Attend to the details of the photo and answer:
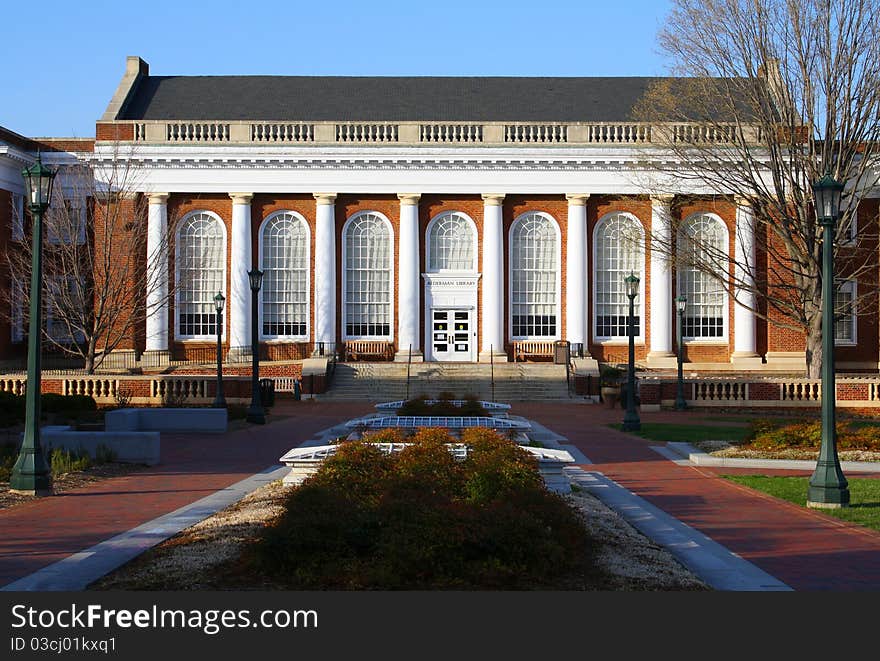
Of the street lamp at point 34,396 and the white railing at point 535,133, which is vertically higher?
the white railing at point 535,133

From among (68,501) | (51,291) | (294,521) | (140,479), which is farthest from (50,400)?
(294,521)

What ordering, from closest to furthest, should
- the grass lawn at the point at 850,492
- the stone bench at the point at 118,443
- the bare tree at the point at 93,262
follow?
the grass lawn at the point at 850,492 < the stone bench at the point at 118,443 < the bare tree at the point at 93,262

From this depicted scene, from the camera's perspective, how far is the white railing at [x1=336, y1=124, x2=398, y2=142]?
50.2m

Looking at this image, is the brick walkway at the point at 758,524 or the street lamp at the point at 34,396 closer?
the brick walkway at the point at 758,524

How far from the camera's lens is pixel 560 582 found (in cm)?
943

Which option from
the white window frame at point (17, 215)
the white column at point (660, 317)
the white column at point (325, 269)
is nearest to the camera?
the white window frame at point (17, 215)

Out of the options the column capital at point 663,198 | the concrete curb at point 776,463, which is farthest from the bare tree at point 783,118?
the concrete curb at point 776,463

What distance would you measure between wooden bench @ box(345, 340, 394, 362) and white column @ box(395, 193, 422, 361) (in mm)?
502

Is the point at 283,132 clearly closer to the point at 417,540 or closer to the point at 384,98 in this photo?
the point at 384,98

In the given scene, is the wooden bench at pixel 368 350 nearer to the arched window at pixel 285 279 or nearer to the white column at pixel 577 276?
the arched window at pixel 285 279

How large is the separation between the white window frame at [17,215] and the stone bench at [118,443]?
29203 mm

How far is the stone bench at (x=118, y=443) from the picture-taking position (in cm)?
1972

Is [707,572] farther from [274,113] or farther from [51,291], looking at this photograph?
[274,113]

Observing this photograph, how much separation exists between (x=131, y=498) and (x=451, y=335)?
117 ft
